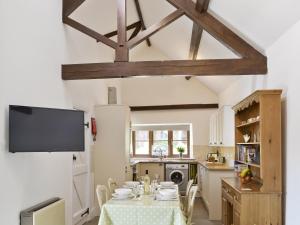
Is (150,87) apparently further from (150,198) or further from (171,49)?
(150,198)

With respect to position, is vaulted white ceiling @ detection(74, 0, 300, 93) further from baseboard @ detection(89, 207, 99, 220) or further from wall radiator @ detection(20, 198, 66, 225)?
baseboard @ detection(89, 207, 99, 220)

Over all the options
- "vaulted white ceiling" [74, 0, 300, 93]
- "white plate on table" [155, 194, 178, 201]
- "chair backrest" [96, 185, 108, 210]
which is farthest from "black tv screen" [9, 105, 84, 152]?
"vaulted white ceiling" [74, 0, 300, 93]

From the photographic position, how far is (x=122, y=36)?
4.89 metres

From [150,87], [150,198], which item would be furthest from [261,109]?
[150,87]

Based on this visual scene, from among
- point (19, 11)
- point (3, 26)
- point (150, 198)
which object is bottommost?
point (150, 198)

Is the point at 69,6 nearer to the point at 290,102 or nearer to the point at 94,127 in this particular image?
the point at 94,127

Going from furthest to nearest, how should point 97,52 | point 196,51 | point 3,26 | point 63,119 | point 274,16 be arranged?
point 97,52 → point 196,51 → point 63,119 → point 274,16 → point 3,26

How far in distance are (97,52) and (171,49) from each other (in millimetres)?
2086

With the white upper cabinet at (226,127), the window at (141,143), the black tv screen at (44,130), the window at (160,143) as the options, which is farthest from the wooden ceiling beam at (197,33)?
the window at (141,143)

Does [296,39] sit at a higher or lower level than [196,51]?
lower

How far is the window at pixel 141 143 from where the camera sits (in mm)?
9898

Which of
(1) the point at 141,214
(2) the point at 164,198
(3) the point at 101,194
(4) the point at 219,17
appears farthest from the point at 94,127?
(4) the point at 219,17

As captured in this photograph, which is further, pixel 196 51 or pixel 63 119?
pixel 196 51

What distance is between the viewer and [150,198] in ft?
13.4
